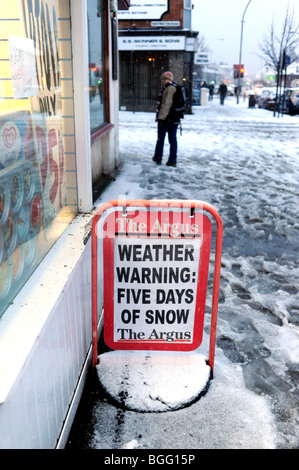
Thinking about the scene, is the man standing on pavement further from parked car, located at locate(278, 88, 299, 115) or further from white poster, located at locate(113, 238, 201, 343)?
parked car, located at locate(278, 88, 299, 115)

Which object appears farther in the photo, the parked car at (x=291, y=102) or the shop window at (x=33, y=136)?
the parked car at (x=291, y=102)

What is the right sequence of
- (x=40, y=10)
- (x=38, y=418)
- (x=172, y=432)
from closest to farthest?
1. (x=38, y=418)
2. (x=172, y=432)
3. (x=40, y=10)

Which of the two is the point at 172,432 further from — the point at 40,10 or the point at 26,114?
the point at 40,10

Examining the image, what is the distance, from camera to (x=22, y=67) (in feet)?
7.36

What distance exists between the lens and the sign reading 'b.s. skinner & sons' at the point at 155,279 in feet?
8.51

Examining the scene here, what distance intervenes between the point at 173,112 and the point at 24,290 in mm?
7242

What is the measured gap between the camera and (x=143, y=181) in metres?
7.92

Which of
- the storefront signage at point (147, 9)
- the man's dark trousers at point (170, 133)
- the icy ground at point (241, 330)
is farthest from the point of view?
the storefront signage at point (147, 9)

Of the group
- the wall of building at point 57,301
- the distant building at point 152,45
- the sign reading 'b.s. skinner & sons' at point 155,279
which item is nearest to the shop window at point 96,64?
the wall of building at point 57,301

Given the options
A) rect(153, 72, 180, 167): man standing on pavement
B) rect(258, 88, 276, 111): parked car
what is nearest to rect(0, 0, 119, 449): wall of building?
rect(153, 72, 180, 167): man standing on pavement

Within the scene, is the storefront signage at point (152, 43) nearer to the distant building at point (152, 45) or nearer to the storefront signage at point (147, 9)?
the distant building at point (152, 45)

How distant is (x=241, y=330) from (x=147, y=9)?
68.3 ft

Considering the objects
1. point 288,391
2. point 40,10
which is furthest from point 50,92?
point 288,391

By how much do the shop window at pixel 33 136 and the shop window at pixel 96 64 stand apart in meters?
3.23
